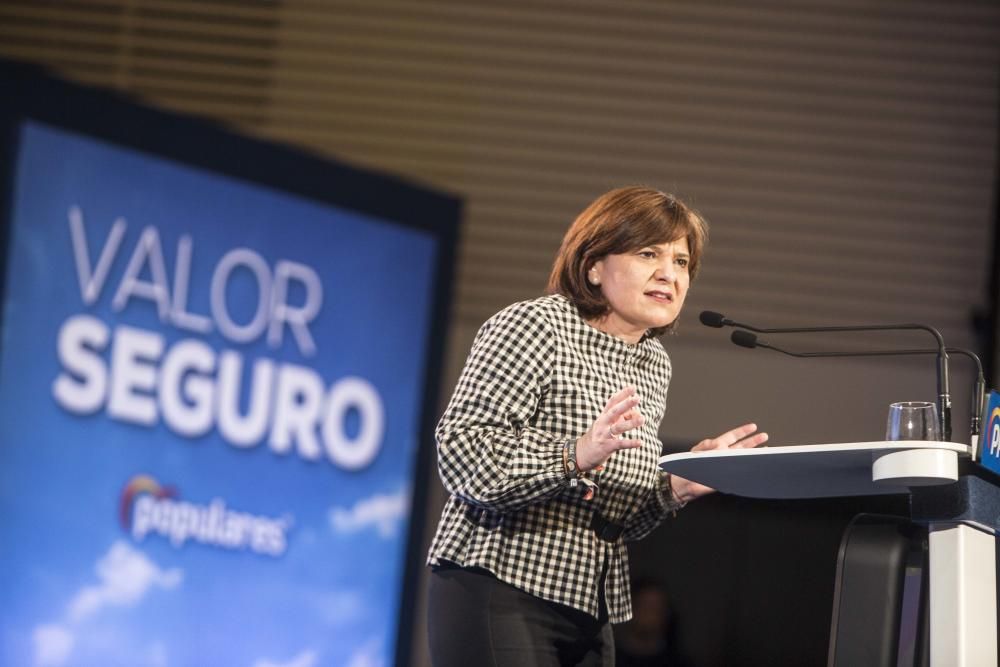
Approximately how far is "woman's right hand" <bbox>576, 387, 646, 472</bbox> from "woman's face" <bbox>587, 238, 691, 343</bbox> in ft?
1.32

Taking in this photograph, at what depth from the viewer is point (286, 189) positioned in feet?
16.6

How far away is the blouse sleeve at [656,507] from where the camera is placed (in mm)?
2551

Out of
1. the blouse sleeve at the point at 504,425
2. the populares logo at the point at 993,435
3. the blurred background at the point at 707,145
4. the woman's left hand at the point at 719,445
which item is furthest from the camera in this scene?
the blurred background at the point at 707,145

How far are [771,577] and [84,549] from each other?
3.01 meters

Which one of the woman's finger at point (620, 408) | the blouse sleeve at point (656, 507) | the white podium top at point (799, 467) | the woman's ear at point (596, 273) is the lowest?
the blouse sleeve at point (656, 507)

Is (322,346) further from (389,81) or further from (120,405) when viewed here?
(389,81)

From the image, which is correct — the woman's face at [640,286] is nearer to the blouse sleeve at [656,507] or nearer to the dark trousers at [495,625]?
the blouse sleeve at [656,507]

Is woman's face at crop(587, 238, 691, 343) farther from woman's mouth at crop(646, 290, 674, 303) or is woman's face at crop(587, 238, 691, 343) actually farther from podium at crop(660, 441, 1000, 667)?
podium at crop(660, 441, 1000, 667)

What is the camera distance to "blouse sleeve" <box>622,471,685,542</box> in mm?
2551

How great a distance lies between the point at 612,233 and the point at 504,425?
45 centimetres

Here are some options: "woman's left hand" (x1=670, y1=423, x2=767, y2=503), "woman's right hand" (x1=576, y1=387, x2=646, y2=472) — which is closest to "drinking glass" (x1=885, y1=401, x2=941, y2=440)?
"woman's left hand" (x1=670, y1=423, x2=767, y2=503)

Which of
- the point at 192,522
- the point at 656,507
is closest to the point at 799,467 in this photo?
the point at 656,507

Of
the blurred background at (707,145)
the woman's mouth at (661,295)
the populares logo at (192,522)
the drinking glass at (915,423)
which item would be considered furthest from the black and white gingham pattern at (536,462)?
the blurred background at (707,145)

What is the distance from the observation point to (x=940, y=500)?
2131 mm
